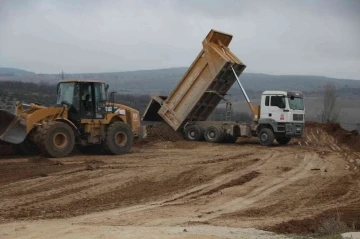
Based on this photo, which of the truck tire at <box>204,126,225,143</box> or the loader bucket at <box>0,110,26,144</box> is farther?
the truck tire at <box>204,126,225,143</box>

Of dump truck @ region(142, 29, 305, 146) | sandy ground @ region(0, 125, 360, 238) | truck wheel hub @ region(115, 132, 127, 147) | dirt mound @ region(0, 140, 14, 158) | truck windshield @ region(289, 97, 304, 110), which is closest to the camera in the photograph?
sandy ground @ region(0, 125, 360, 238)

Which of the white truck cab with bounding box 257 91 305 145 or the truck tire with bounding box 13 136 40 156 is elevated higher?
the white truck cab with bounding box 257 91 305 145

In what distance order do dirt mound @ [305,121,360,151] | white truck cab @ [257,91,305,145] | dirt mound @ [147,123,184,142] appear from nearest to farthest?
white truck cab @ [257,91,305,145] → dirt mound @ [305,121,360,151] → dirt mound @ [147,123,184,142]

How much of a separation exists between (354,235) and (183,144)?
50.2ft

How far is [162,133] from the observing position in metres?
23.6

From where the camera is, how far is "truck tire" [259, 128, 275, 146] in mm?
21906

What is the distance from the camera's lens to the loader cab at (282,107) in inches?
859

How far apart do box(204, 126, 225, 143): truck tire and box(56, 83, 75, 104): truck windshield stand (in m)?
8.40

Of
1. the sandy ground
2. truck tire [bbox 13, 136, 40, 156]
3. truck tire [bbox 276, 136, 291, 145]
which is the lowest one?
the sandy ground

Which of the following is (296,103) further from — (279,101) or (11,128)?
(11,128)

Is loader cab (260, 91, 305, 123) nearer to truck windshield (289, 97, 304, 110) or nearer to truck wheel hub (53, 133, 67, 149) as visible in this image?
truck windshield (289, 97, 304, 110)

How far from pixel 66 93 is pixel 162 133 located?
7444 mm

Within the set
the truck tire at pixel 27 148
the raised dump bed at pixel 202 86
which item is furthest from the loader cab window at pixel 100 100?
the raised dump bed at pixel 202 86

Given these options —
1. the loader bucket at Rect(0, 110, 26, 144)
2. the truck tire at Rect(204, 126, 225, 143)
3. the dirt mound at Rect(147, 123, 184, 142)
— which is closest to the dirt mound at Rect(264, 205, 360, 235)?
the loader bucket at Rect(0, 110, 26, 144)
